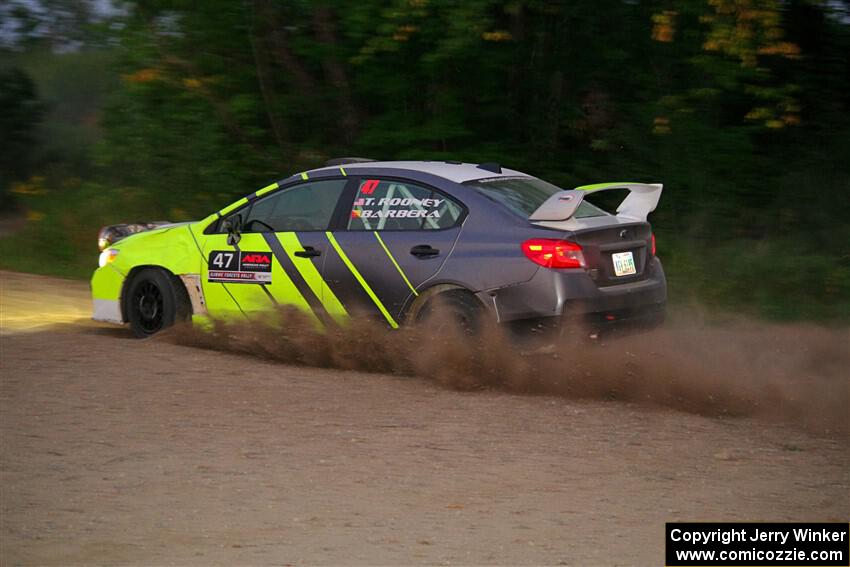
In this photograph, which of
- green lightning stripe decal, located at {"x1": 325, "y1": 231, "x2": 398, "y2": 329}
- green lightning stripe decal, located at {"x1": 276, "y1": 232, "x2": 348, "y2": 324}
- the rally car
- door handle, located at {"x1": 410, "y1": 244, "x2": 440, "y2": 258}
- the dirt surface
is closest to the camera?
the dirt surface

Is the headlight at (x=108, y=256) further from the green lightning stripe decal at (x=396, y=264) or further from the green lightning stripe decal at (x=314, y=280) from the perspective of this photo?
the green lightning stripe decal at (x=396, y=264)

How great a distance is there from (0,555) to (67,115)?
22.6m

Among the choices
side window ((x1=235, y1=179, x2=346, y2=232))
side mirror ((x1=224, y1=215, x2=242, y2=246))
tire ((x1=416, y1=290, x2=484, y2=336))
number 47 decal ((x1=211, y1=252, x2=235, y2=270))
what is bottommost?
tire ((x1=416, y1=290, x2=484, y2=336))

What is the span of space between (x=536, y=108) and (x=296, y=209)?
23.3ft

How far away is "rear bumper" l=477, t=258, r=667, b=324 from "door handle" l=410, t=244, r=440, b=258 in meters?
0.52

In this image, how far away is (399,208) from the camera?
8.89 metres

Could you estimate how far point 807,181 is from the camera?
549 inches

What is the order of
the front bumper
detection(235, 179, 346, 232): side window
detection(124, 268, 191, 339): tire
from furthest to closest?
the front bumper
detection(124, 268, 191, 339): tire
detection(235, 179, 346, 232): side window

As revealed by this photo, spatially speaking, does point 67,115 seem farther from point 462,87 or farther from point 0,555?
point 0,555

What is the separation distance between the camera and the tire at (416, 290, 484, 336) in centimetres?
831

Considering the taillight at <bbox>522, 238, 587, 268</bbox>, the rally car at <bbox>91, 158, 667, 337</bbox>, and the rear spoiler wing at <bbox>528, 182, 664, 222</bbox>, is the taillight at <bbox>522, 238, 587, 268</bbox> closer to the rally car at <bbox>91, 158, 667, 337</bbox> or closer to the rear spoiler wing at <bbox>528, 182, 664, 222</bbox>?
the rally car at <bbox>91, 158, 667, 337</bbox>

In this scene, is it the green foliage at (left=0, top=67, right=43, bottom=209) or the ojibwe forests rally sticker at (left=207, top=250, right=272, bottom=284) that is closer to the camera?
the ojibwe forests rally sticker at (left=207, top=250, right=272, bottom=284)

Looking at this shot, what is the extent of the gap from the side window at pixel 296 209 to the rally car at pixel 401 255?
0.04 ft

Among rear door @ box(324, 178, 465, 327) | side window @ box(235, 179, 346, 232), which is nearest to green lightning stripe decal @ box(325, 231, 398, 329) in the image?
rear door @ box(324, 178, 465, 327)
